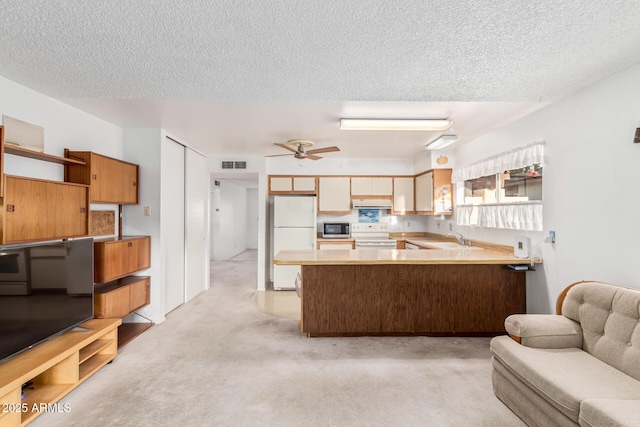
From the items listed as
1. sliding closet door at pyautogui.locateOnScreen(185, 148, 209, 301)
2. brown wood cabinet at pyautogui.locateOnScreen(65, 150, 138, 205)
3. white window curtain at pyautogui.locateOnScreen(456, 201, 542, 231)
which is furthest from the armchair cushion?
sliding closet door at pyautogui.locateOnScreen(185, 148, 209, 301)

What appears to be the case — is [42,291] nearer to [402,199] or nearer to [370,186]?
[370,186]

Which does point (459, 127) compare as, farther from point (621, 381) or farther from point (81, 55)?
point (81, 55)

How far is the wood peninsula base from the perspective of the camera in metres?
3.36

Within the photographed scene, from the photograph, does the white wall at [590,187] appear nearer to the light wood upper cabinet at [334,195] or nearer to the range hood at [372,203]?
the range hood at [372,203]

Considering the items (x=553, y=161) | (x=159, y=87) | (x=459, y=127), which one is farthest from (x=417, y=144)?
(x=159, y=87)

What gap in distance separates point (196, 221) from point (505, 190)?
4.46 m

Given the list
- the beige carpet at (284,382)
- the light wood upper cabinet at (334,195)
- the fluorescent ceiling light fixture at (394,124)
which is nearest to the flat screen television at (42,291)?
the beige carpet at (284,382)

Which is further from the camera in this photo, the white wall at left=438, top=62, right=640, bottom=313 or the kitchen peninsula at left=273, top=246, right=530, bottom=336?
the kitchen peninsula at left=273, top=246, right=530, bottom=336

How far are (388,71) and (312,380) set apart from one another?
2.40 metres

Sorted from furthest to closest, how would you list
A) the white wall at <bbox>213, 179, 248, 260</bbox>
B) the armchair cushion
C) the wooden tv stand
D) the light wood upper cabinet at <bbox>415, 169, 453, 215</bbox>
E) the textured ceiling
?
the white wall at <bbox>213, 179, 248, 260</bbox>
the light wood upper cabinet at <bbox>415, 169, 453, 215</bbox>
the wooden tv stand
the textured ceiling
the armchair cushion

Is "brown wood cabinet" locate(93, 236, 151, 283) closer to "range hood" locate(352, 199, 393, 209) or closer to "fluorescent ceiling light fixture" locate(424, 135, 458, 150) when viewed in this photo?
"range hood" locate(352, 199, 393, 209)

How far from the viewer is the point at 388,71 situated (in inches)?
84.1

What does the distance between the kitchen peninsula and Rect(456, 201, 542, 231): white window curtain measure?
1.51 ft

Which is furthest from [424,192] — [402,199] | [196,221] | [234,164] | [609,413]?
[609,413]
